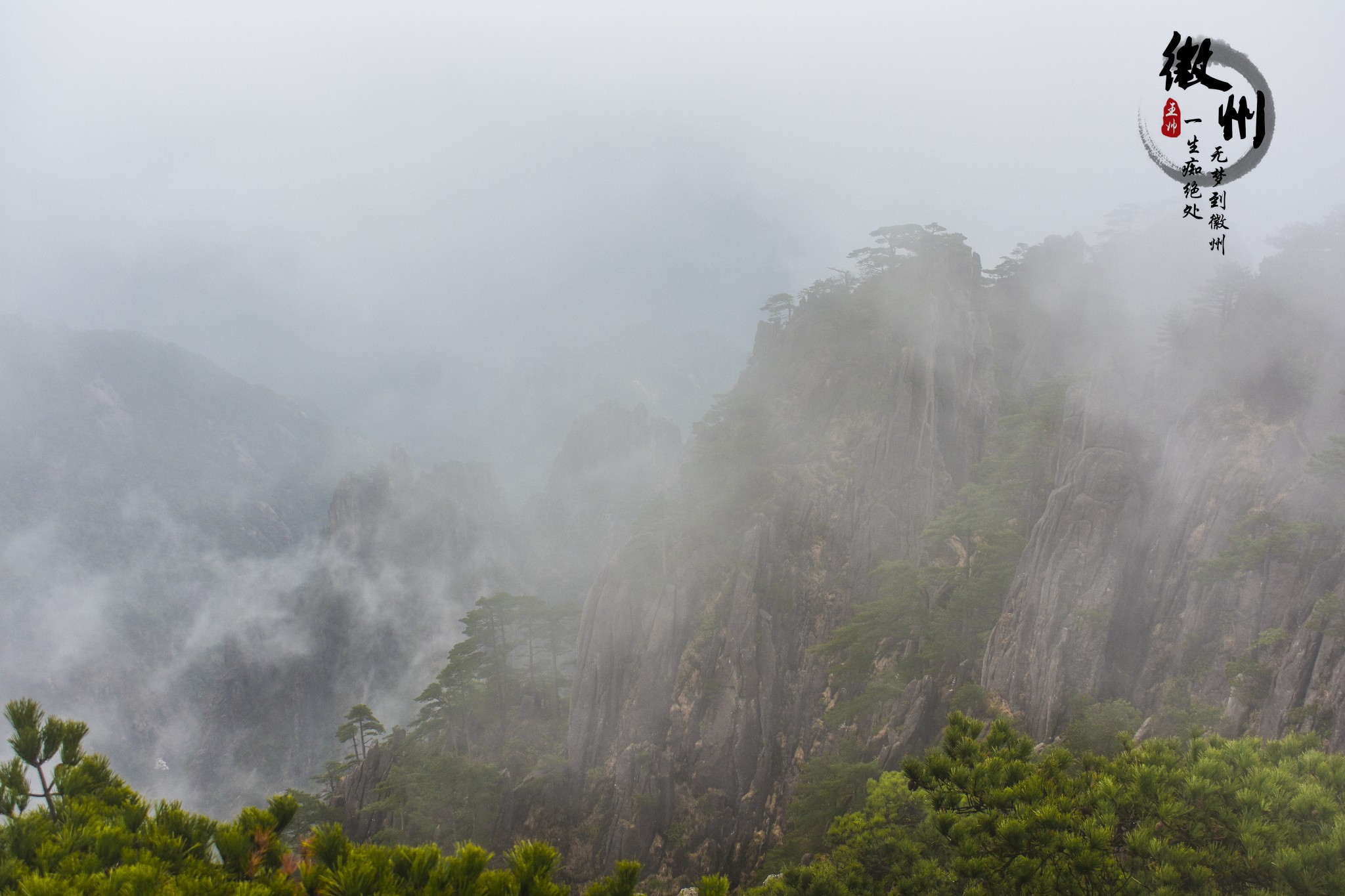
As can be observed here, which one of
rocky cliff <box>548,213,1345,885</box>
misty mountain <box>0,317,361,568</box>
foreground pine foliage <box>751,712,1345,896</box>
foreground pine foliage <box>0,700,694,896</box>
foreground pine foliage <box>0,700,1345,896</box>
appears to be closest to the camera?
foreground pine foliage <box>0,700,694,896</box>

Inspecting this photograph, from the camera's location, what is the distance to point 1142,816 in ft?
29.2

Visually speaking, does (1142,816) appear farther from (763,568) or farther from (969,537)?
(763,568)

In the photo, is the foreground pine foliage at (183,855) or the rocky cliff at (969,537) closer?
the foreground pine foliage at (183,855)

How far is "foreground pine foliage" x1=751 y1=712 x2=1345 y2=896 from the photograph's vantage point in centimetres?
775

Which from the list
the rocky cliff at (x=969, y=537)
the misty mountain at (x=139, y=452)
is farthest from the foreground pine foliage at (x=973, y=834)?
the misty mountain at (x=139, y=452)

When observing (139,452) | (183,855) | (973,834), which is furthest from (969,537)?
(139,452)

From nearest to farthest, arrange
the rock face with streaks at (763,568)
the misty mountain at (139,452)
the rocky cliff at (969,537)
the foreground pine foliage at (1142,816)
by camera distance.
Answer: the foreground pine foliage at (1142,816) → the rocky cliff at (969,537) → the rock face with streaks at (763,568) → the misty mountain at (139,452)

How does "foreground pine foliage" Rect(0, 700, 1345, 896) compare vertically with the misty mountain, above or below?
below

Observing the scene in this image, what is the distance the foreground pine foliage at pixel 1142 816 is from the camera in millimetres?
7754

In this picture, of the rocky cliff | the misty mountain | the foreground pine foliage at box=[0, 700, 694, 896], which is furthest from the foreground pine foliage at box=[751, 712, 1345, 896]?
the misty mountain

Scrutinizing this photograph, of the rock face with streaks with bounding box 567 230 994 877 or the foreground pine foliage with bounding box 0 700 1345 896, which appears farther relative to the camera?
the rock face with streaks with bounding box 567 230 994 877

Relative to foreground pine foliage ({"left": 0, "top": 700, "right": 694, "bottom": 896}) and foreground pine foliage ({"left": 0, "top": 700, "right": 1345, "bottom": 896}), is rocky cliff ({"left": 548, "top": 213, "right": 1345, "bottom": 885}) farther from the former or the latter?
foreground pine foliage ({"left": 0, "top": 700, "right": 694, "bottom": 896})

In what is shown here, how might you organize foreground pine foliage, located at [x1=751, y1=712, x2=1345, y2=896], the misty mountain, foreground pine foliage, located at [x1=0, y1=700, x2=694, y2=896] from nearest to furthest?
foreground pine foliage, located at [x1=0, y1=700, x2=694, y2=896] < foreground pine foliage, located at [x1=751, y1=712, x2=1345, y2=896] < the misty mountain

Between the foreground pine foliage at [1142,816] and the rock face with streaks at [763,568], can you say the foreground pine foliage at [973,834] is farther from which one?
the rock face with streaks at [763,568]
